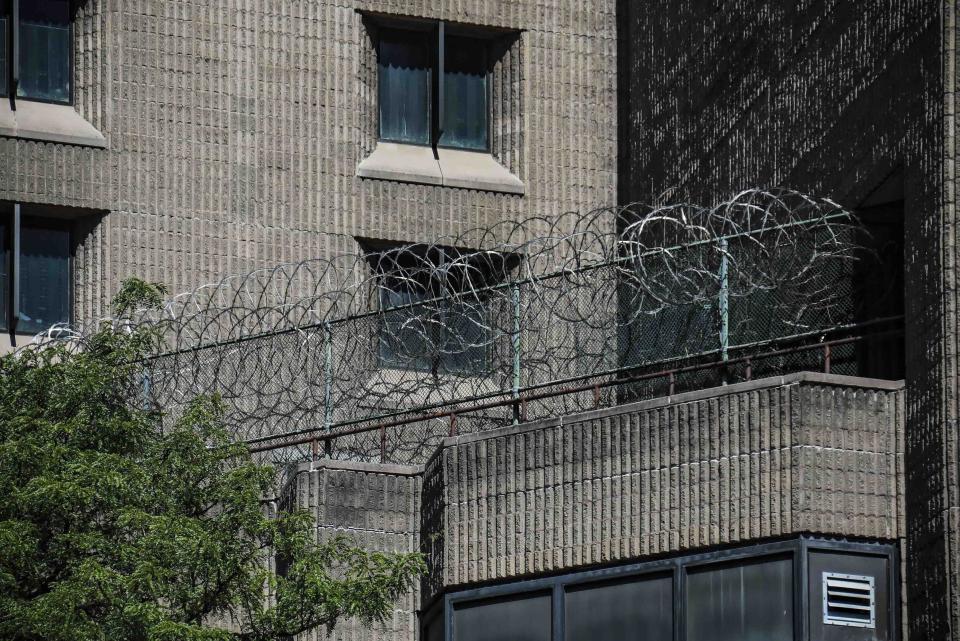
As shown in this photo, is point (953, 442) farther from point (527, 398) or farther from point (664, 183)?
point (664, 183)

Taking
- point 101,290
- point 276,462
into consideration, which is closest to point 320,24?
point 101,290

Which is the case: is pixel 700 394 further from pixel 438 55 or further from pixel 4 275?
pixel 4 275

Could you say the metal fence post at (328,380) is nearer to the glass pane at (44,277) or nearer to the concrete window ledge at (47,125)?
the glass pane at (44,277)

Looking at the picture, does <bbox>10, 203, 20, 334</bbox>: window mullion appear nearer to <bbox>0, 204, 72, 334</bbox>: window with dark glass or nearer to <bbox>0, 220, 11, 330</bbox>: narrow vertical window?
<bbox>0, 204, 72, 334</bbox>: window with dark glass

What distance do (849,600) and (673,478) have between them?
6.06 feet

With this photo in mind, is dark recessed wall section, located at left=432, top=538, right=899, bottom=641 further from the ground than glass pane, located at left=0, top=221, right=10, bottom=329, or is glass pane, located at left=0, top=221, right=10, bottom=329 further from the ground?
glass pane, located at left=0, top=221, right=10, bottom=329

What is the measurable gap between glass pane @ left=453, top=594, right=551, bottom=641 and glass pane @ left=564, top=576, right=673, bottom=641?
0.29 metres

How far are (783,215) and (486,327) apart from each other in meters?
4.01

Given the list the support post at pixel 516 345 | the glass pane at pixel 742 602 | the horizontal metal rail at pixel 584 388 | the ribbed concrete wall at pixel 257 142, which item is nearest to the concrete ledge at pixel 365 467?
the horizontal metal rail at pixel 584 388

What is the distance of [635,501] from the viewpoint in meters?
22.0

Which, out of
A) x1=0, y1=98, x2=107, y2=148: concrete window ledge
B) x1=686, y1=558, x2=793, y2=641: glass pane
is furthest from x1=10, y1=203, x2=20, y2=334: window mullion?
x1=686, y1=558, x2=793, y2=641: glass pane

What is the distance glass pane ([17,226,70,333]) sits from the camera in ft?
102

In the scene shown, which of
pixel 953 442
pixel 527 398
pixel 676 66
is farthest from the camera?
pixel 676 66

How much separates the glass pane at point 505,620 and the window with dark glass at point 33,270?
992 cm
